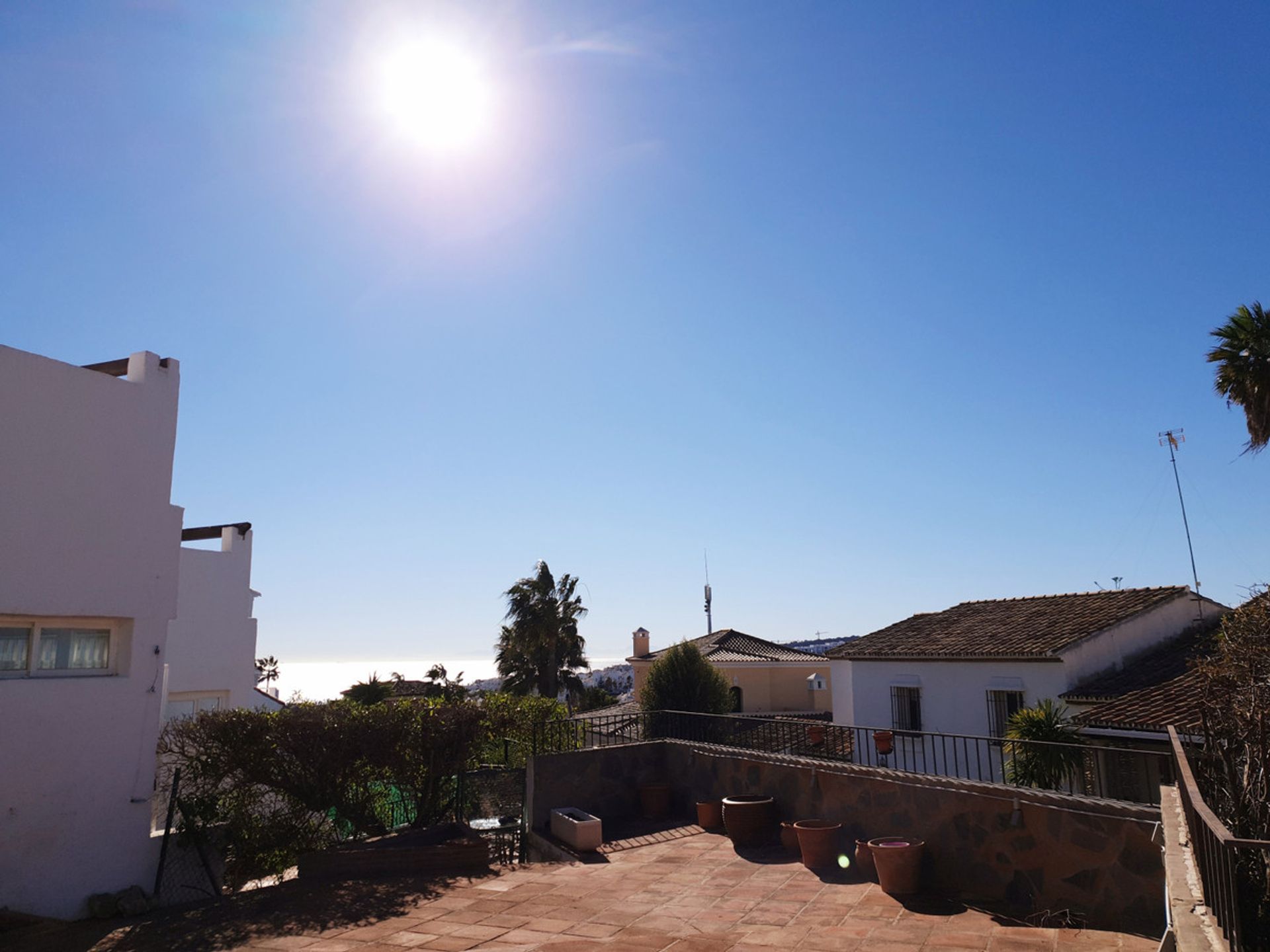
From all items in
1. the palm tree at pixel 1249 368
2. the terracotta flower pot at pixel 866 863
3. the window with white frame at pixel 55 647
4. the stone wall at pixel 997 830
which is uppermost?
the palm tree at pixel 1249 368

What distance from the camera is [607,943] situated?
6484 mm

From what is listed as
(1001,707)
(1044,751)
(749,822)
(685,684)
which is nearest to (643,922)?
(749,822)

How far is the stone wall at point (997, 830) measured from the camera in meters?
6.50

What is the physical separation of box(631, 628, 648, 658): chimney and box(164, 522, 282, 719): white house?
2099 centimetres

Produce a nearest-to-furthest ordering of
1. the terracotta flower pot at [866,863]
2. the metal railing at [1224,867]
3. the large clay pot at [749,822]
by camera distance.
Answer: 1. the metal railing at [1224,867]
2. the terracotta flower pot at [866,863]
3. the large clay pot at [749,822]

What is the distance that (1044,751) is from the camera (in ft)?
34.9

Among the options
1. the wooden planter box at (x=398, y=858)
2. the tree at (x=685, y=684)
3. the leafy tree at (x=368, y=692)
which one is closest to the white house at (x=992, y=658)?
the tree at (x=685, y=684)

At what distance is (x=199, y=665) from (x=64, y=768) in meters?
5.93

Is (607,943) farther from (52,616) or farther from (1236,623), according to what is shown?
(52,616)

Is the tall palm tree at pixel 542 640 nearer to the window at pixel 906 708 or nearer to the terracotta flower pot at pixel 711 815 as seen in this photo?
the window at pixel 906 708

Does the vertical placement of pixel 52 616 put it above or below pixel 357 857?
above

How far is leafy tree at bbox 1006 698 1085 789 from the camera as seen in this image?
9648 mm

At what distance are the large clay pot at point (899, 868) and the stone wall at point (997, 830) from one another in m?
0.34

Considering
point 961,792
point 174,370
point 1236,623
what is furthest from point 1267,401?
point 174,370
